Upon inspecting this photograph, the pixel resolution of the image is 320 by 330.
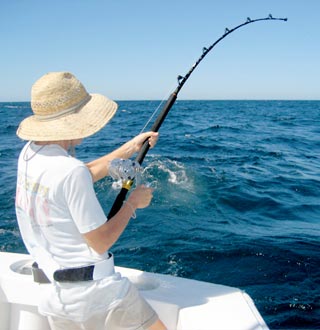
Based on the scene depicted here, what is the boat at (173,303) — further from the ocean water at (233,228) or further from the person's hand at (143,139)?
the ocean water at (233,228)

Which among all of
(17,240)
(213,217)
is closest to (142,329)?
(17,240)

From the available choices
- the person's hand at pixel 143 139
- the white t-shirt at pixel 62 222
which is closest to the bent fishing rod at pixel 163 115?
the person's hand at pixel 143 139

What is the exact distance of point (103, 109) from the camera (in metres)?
1.67

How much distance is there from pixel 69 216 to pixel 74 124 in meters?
0.37

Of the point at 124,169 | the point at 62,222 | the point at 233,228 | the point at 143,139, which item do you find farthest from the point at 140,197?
the point at 233,228

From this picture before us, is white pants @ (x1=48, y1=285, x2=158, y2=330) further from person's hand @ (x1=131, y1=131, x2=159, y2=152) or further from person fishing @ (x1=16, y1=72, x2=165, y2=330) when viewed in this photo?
person's hand @ (x1=131, y1=131, x2=159, y2=152)

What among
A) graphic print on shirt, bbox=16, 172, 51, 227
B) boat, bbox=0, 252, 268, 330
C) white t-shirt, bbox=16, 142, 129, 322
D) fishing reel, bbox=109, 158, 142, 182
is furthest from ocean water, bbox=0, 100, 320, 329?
graphic print on shirt, bbox=16, 172, 51, 227

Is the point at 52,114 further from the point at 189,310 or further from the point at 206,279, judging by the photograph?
the point at 206,279

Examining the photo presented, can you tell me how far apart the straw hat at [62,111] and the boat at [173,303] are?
105cm

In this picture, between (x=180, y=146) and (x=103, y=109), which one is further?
(x=180, y=146)

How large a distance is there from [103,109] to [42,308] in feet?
2.97

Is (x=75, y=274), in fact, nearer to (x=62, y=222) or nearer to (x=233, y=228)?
(x=62, y=222)

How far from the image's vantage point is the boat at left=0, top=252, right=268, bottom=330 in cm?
206

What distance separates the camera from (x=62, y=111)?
5.33ft
